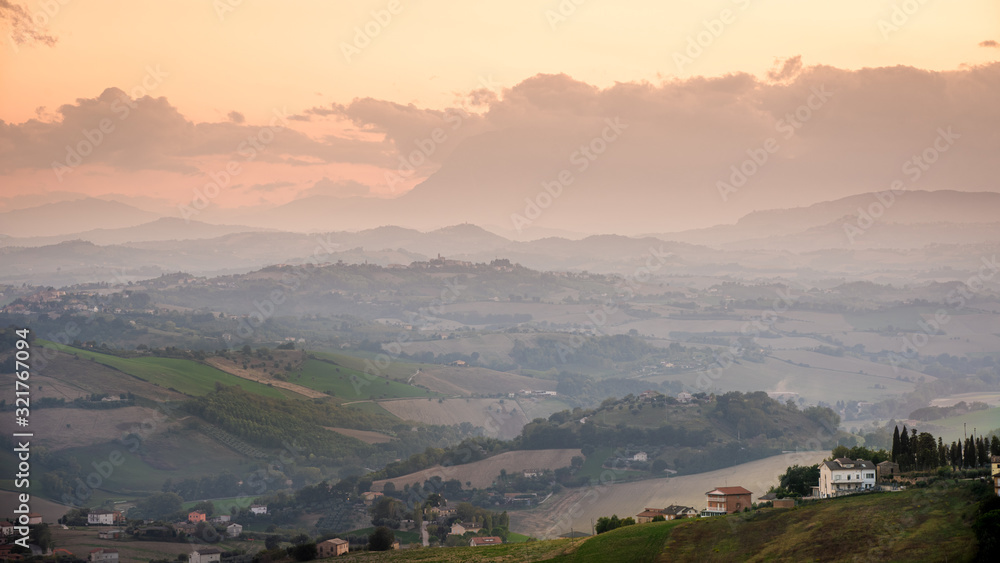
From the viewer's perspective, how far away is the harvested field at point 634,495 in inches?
3445

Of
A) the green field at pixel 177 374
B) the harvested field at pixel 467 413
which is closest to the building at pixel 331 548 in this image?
the green field at pixel 177 374

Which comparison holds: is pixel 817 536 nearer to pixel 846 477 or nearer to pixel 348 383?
pixel 846 477

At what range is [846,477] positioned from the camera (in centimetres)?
5222

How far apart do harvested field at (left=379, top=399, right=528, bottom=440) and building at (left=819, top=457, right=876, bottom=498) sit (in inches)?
3946

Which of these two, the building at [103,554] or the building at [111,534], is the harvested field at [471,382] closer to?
the building at [111,534]

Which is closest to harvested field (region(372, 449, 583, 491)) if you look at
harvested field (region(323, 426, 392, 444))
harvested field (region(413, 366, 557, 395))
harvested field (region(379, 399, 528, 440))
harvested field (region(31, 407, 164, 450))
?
harvested field (region(323, 426, 392, 444))

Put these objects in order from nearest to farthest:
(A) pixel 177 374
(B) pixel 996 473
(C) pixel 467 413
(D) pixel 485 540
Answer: (B) pixel 996 473 → (D) pixel 485 540 → (A) pixel 177 374 → (C) pixel 467 413

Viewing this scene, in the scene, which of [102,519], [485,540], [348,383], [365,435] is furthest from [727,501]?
[348,383]

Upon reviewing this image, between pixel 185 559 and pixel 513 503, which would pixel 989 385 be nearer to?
pixel 513 503

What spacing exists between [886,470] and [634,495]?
48.1m

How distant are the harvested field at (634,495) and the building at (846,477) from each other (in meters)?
28.1

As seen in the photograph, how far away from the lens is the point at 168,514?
98.3 meters

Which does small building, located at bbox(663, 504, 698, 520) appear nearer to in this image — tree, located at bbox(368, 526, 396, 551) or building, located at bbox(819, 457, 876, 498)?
building, located at bbox(819, 457, 876, 498)

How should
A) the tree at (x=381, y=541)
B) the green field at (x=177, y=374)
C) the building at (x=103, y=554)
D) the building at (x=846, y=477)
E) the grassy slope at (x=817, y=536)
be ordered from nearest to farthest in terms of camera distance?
1. the grassy slope at (x=817, y=536)
2. the building at (x=846, y=477)
3. the tree at (x=381, y=541)
4. the building at (x=103, y=554)
5. the green field at (x=177, y=374)
